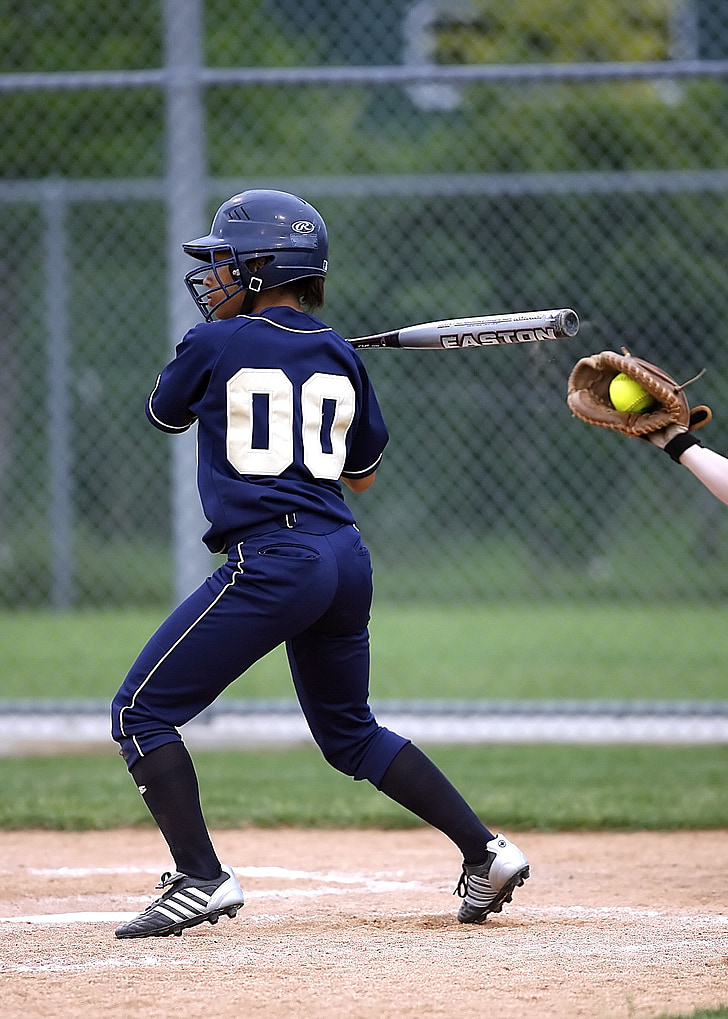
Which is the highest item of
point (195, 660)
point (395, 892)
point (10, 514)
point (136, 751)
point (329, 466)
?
point (10, 514)

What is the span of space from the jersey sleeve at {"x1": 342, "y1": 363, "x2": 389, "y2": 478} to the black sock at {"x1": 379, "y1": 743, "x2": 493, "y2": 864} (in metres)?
0.68

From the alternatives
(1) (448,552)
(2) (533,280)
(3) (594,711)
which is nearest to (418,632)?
(1) (448,552)

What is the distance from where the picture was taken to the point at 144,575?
31.4ft

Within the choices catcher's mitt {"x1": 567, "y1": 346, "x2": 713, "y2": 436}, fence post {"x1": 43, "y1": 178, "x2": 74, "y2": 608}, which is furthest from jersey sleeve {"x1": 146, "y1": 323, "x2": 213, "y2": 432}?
fence post {"x1": 43, "y1": 178, "x2": 74, "y2": 608}

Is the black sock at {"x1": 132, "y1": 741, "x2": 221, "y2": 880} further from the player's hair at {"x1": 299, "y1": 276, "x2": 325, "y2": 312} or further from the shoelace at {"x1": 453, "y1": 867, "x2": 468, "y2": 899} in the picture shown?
the player's hair at {"x1": 299, "y1": 276, "x2": 325, "y2": 312}

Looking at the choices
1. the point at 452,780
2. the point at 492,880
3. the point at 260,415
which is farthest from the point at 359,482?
the point at 452,780

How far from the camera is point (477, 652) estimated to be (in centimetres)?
925

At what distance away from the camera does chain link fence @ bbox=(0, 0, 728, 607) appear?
766cm

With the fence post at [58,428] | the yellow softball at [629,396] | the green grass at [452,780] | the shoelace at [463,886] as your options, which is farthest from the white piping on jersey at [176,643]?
the fence post at [58,428]

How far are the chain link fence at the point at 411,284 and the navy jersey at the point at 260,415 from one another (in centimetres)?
268

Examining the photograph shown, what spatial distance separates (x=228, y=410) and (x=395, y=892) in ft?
4.83

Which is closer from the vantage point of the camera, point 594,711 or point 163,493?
point 594,711

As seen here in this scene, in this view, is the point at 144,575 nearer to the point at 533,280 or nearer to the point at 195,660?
the point at 533,280

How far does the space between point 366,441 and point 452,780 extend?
2.40 m
